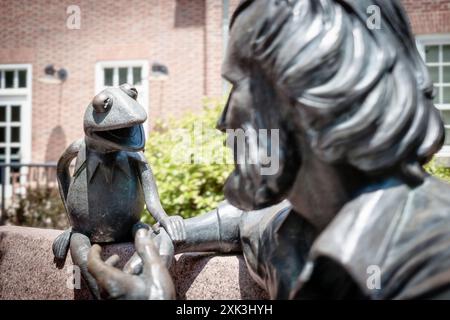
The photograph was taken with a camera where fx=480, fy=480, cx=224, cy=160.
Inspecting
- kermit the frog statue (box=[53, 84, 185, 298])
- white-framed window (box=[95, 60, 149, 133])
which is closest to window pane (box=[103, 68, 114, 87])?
white-framed window (box=[95, 60, 149, 133])

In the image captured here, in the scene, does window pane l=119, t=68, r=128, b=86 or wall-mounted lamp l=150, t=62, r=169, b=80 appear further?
window pane l=119, t=68, r=128, b=86

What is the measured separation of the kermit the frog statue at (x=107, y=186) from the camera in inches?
63.8

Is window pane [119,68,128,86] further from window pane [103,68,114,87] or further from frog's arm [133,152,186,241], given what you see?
frog's arm [133,152,186,241]

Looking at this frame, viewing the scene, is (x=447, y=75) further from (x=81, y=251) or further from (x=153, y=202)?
(x=81, y=251)

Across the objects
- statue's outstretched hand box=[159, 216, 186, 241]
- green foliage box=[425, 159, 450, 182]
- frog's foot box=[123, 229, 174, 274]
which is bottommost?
green foliage box=[425, 159, 450, 182]

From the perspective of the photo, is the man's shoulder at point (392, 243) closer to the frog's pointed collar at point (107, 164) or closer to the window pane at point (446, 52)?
the frog's pointed collar at point (107, 164)

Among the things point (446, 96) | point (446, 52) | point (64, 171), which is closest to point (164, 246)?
point (64, 171)

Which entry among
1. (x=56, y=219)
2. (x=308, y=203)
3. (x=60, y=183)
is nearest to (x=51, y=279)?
(x=60, y=183)

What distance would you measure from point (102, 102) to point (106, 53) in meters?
8.70

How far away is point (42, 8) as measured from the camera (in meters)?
10.1

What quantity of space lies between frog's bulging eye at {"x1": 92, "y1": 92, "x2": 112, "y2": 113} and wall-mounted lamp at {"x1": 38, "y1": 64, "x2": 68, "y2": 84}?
28.9 ft

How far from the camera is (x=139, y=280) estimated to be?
1018mm

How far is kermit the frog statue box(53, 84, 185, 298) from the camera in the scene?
162cm

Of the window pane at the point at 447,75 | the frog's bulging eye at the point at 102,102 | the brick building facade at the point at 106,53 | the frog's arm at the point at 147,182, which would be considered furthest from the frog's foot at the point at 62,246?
the window pane at the point at 447,75
